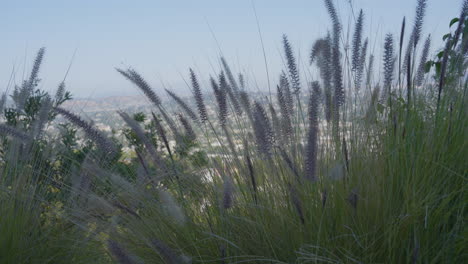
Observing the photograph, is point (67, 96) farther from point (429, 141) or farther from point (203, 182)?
point (429, 141)

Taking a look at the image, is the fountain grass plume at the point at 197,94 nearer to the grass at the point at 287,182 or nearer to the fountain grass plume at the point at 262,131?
the grass at the point at 287,182

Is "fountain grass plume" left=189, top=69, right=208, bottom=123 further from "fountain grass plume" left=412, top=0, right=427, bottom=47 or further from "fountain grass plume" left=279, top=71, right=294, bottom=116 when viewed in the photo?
"fountain grass plume" left=412, top=0, right=427, bottom=47

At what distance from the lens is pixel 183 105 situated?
7.28 ft

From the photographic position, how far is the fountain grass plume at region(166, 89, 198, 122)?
7.22 feet

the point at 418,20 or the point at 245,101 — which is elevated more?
the point at 418,20

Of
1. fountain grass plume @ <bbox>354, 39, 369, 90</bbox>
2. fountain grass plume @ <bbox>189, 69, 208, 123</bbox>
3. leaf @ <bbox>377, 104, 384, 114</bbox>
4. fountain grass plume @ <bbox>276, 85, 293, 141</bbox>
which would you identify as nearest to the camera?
fountain grass plume @ <bbox>276, 85, 293, 141</bbox>

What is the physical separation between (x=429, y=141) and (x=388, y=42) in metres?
0.50

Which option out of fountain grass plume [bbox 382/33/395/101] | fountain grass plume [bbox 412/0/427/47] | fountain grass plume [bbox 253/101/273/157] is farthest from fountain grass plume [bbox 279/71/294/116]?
fountain grass plume [bbox 412/0/427/47]

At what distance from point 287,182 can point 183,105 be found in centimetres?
67

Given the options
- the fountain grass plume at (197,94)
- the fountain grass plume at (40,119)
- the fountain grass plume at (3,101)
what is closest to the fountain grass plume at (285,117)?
the fountain grass plume at (197,94)

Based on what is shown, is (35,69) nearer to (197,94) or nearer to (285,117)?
(197,94)

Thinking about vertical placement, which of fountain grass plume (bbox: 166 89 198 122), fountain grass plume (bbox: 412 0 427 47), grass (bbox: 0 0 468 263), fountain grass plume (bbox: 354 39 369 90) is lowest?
grass (bbox: 0 0 468 263)

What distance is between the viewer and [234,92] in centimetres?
219

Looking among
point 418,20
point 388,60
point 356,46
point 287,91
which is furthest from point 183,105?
point 418,20
